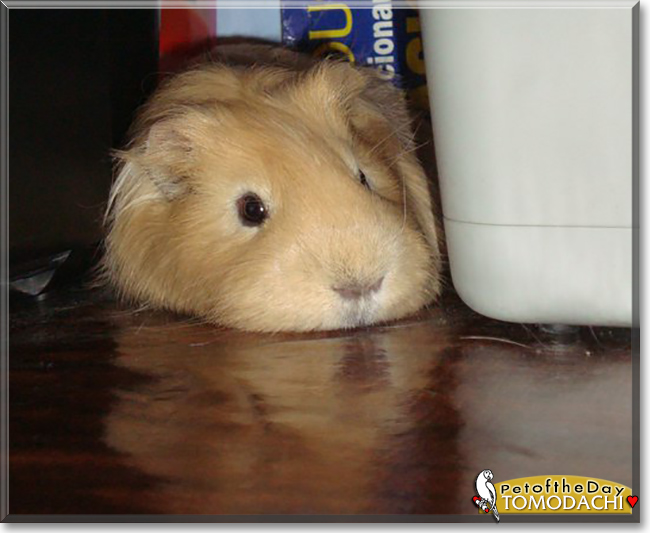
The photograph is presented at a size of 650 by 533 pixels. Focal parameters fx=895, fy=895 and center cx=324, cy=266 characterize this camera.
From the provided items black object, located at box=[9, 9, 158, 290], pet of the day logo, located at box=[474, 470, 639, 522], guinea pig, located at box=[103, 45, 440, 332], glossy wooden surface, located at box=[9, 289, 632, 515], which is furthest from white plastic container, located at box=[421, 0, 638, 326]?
black object, located at box=[9, 9, 158, 290]

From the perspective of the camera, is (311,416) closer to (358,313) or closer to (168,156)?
(358,313)

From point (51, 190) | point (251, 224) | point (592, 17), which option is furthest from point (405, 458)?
point (51, 190)

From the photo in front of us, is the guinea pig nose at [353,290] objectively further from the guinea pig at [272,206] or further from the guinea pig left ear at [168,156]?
the guinea pig left ear at [168,156]

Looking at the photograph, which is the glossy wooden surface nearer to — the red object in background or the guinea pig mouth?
the guinea pig mouth

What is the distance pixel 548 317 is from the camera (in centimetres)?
150

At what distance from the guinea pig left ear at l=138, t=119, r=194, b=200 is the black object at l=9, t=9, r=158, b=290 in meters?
0.26

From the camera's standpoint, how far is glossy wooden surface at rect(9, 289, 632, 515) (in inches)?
39.0

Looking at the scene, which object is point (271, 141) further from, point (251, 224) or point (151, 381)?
point (151, 381)

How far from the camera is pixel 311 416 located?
4.00 ft

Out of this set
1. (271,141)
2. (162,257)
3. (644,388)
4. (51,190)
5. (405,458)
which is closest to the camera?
(405,458)

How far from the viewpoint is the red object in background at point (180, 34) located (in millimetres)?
2838

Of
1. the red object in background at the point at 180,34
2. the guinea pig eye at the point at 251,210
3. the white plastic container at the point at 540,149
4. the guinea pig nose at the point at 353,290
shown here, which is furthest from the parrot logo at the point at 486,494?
the red object in background at the point at 180,34

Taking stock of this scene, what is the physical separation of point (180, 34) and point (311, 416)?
1.94 meters

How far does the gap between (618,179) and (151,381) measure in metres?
0.79
